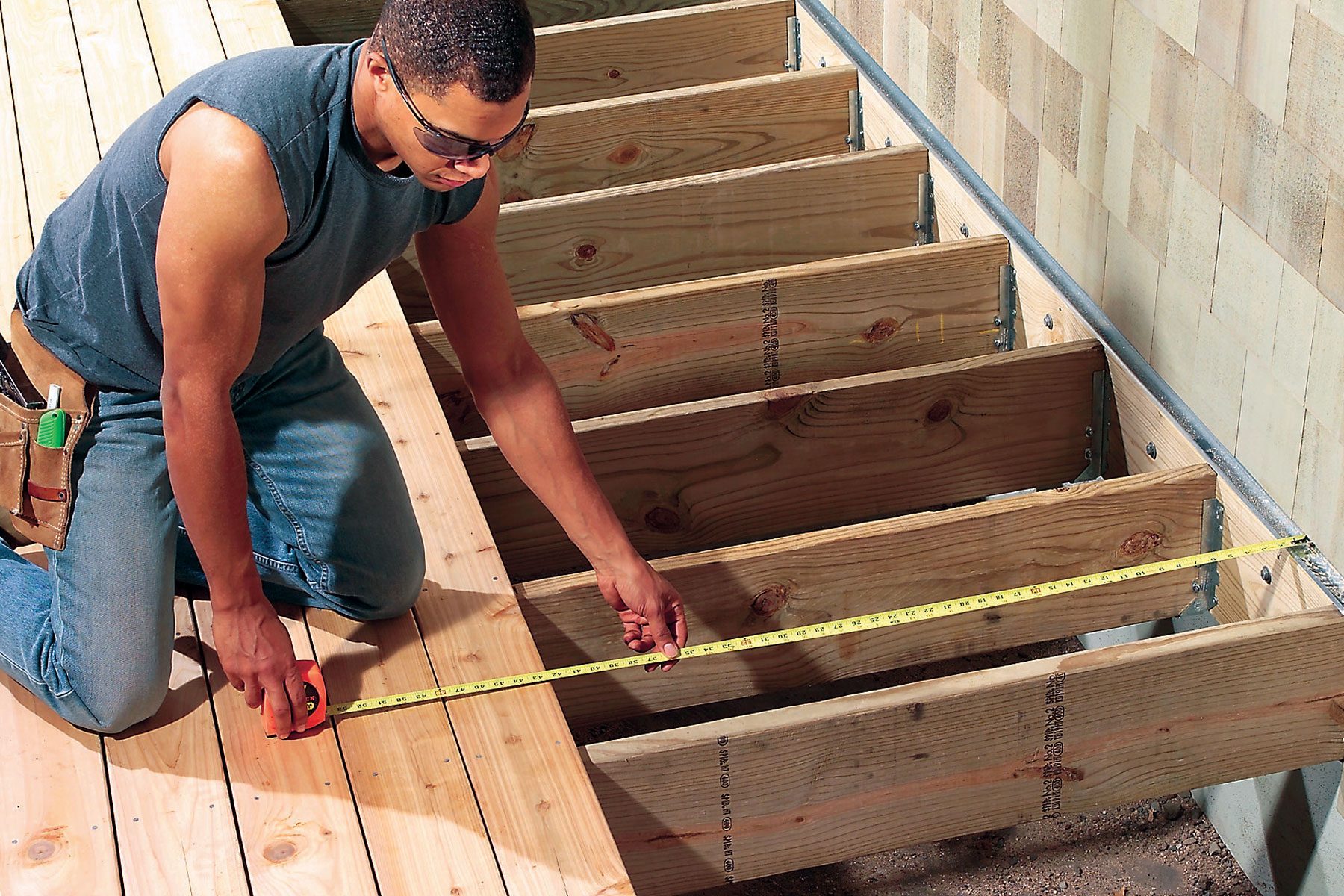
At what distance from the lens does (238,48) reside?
4.30 m

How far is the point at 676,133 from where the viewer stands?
13.1ft

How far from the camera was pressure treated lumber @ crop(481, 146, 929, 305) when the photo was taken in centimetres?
356

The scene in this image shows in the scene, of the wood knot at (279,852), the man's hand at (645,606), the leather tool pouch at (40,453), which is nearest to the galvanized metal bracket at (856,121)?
the man's hand at (645,606)

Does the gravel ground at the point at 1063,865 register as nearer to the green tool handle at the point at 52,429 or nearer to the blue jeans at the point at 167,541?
the blue jeans at the point at 167,541

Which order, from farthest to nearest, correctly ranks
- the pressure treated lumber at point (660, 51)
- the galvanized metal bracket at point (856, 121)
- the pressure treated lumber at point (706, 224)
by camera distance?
1. the pressure treated lumber at point (660, 51)
2. the galvanized metal bracket at point (856, 121)
3. the pressure treated lumber at point (706, 224)

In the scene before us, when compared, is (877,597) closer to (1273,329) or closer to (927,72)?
(1273,329)

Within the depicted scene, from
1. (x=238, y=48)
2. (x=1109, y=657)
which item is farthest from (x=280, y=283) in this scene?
(x=238, y=48)

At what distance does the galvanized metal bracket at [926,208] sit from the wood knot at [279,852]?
239 cm

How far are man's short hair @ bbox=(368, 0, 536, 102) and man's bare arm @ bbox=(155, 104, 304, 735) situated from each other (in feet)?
0.89

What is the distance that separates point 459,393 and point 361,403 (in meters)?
0.83

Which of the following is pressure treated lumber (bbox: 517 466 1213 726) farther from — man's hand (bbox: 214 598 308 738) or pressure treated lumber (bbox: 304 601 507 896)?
man's hand (bbox: 214 598 308 738)

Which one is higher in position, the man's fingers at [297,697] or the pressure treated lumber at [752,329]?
the man's fingers at [297,697]

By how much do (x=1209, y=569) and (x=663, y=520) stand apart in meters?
1.12

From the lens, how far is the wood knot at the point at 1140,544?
2777 millimetres
